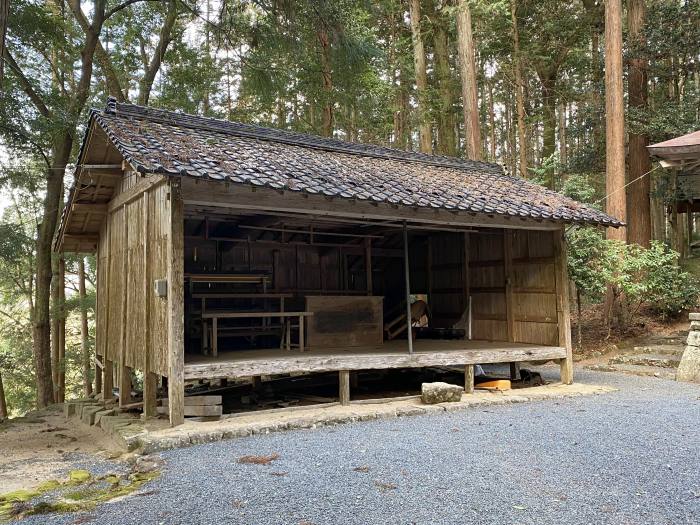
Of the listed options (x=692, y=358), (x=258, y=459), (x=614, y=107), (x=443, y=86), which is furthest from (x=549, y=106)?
(x=258, y=459)

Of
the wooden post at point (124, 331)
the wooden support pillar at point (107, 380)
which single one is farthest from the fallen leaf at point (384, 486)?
the wooden support pillar at point (107, 380)

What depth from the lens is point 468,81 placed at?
13.8m

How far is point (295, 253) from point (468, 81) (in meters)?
6.91

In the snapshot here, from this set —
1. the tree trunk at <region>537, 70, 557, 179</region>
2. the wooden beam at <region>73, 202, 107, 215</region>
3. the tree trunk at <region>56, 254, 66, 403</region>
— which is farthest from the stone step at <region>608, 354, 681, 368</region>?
the tree trunk at <region>56, 254, 66, 403</region>

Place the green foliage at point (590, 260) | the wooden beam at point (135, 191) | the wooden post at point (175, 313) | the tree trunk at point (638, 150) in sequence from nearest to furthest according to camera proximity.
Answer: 1. the wooden post at point (175, 313)
2. the wooden beam at point (135, 191)
3. the green foliage at point (590, 260)
4. the tree trunk at point (638, 150)

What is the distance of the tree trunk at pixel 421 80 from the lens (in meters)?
15.8

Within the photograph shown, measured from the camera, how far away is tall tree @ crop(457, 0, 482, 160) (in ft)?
44.8

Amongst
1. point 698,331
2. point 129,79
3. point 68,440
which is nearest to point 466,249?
point 698,331

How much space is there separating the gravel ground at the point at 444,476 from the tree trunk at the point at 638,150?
8.67 meters

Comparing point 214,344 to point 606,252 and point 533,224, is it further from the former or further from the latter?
point 606,252

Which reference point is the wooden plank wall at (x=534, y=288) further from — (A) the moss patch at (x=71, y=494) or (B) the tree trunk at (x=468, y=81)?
(A) the moss patch at (x=71, y=494)

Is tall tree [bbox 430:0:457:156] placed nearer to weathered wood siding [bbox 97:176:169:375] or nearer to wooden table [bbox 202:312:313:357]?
wooden table [bbox 202:312:313:357]

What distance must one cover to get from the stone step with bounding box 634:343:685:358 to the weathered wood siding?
9877mm

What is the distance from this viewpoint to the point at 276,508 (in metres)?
3.44
